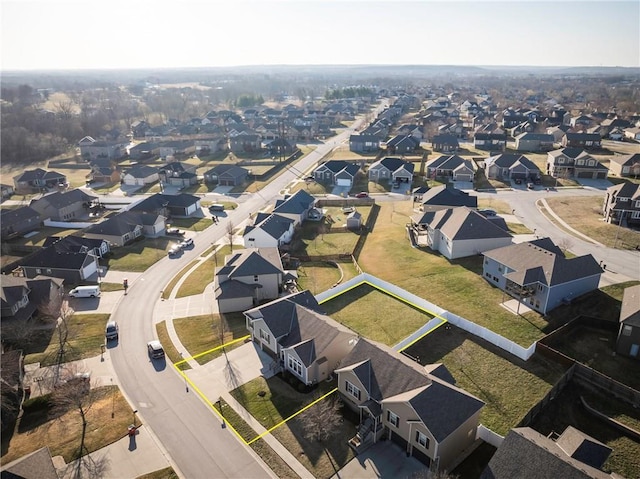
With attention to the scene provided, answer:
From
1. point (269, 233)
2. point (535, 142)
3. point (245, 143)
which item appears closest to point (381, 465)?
point (269, 233)

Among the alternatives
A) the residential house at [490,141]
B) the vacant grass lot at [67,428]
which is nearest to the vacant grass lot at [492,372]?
the vacant grass lot at [67,428]

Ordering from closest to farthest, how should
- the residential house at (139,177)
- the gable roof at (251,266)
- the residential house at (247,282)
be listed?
1. the residential house at (247,282)
2. the gable roof at (251,266)
3. the residential house at (139,177)

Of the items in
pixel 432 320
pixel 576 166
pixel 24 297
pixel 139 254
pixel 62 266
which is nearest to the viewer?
pixel 432 320

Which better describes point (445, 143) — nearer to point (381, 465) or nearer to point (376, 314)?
point (376, 314)

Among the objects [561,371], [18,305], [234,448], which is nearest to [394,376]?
[234,448]

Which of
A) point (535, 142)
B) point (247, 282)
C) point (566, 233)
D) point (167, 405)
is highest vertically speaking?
point (535, 142)

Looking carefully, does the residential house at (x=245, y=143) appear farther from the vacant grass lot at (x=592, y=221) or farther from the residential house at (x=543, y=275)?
the residential house at (x=543, y=275)

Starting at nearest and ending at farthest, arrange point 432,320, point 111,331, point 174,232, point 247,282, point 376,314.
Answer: point 432,320 → point 111,331 → point 376,314 → point 247,282 → point 174,232
